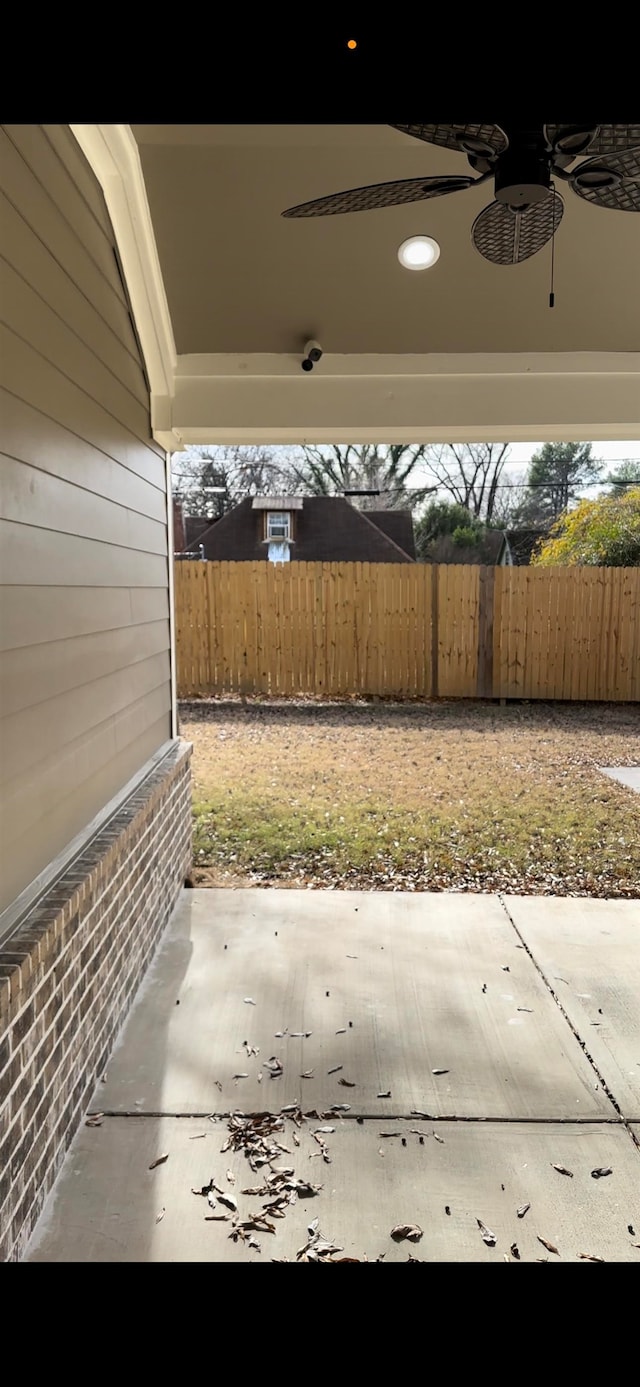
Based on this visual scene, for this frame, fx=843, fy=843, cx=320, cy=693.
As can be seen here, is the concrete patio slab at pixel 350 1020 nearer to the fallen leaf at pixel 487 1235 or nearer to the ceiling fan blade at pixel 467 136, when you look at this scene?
the fallen leaf at pixel 487 1235

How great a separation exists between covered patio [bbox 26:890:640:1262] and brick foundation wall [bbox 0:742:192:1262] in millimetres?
109

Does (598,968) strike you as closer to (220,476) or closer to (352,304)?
(352,304)

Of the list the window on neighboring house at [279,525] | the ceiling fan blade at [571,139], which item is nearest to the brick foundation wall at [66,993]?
the ceiling fan blade at [571,139]

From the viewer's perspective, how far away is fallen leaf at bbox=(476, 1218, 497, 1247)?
6.77 ft

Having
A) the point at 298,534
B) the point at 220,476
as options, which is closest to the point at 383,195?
the point at 298,534

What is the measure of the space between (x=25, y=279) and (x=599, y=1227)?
2.83 m

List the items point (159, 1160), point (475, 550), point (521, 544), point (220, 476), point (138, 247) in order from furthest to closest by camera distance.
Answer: point (220, 476) < point (521, 544) < point (475, 550) < point (138, 247) < point (159, 1160)

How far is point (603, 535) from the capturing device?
13.6 meters

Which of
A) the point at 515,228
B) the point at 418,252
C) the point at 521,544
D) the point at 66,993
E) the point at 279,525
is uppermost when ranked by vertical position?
the point at 279,525

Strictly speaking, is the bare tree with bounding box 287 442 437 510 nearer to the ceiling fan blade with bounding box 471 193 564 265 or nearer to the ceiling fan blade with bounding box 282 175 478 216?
the ceiling fan blade with bounding box 471 193 564 265

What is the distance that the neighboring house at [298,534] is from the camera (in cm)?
1912
